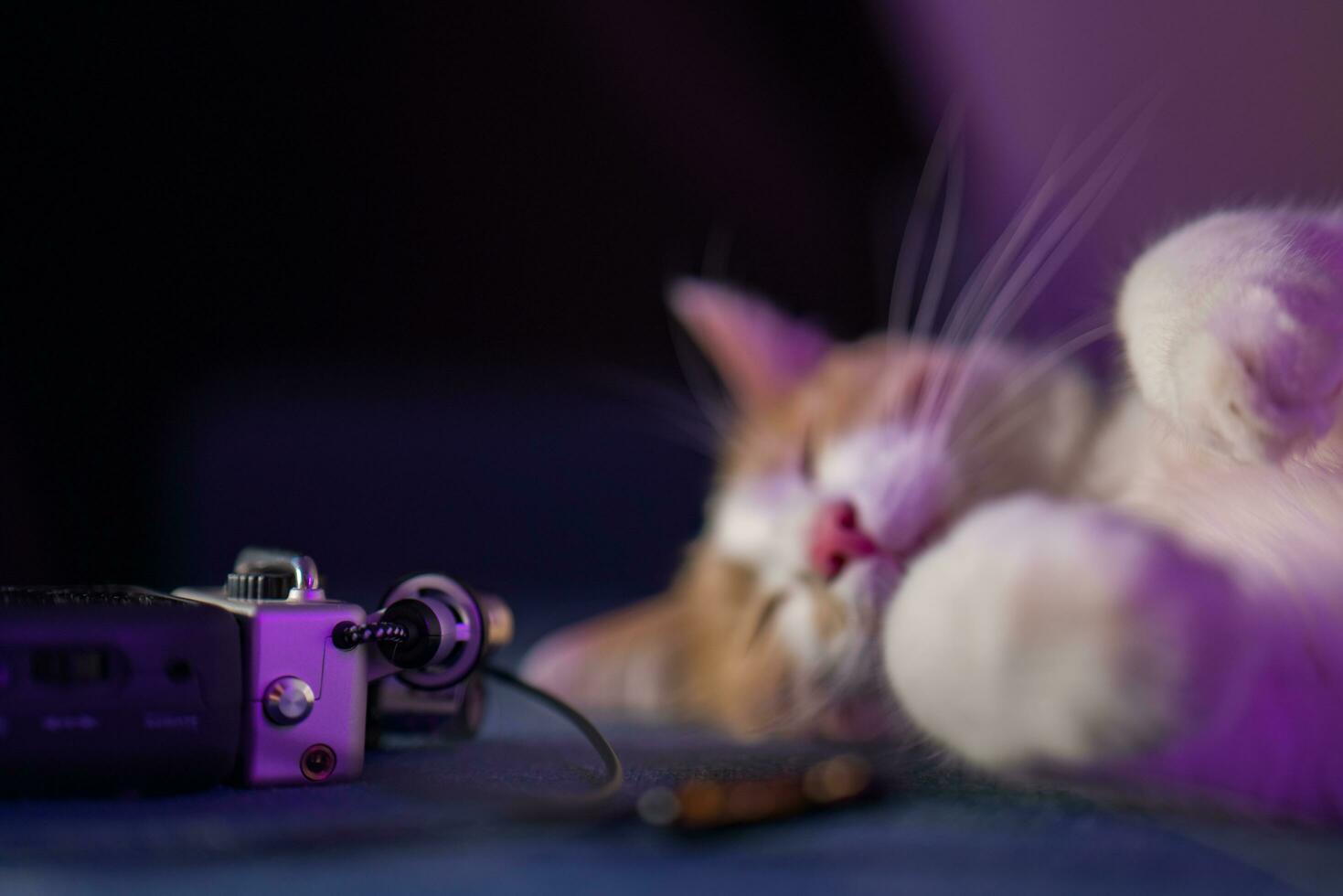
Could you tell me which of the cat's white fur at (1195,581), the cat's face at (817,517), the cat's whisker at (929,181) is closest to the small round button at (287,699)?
the cat's white fur at (1195,581)

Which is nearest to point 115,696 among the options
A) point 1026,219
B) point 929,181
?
point 1026,219

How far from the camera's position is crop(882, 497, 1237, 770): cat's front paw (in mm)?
504

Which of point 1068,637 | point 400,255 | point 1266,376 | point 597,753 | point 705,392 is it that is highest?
point 400,255

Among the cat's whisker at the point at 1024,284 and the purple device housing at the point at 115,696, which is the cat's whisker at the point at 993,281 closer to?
the cat's whisker at the point at 1024,284

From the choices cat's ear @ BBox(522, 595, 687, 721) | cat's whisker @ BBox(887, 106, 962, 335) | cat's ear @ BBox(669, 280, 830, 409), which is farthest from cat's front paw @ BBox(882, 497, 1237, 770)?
cat's whisker @ BBox(887, 106, 962, 335)

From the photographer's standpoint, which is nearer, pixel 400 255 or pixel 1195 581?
pixel 1195 581

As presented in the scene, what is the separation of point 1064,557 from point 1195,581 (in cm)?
6

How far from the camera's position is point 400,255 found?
1901 mm

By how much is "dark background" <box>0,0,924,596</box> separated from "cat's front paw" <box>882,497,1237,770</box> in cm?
145

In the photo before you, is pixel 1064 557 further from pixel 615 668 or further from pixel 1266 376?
pixel 615 668

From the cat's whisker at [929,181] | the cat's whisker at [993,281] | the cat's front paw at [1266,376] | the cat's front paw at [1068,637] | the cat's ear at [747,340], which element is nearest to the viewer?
the cat's front paw at [1068,637]

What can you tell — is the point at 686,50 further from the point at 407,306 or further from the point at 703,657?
the point at 703,657

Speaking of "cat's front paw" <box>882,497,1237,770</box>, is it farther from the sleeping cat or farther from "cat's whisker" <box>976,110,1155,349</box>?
"cat's whisker" <box>976,110,1155,349</box>

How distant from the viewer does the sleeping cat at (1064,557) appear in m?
0.52
